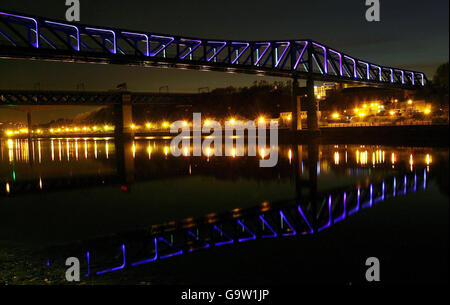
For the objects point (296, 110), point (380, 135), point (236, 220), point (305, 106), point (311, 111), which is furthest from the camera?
point (305, 106)

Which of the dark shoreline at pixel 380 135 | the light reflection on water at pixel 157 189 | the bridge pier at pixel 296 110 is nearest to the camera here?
the light reflection on water at pixel 157 189

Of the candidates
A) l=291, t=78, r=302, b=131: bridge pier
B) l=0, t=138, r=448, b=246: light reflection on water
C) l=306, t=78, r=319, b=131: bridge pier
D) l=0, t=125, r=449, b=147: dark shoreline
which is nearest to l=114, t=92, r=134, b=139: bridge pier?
l=0, t=125, r=449, b=147: dark shoreline

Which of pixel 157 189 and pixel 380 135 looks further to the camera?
pixel 380 135

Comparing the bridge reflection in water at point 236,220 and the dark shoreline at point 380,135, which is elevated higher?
the dark shoreline at point 380,135

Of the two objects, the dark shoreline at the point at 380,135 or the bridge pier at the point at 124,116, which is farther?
the bridge pier at the point at 124,116

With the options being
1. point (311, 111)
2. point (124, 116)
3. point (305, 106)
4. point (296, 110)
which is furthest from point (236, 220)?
point (124, 116)

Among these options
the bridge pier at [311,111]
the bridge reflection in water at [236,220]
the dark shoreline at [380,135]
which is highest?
the bridge pier at [311,111]

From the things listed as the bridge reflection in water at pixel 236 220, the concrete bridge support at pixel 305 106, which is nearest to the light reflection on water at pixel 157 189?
the bridge reflection in water at pixel 236 220

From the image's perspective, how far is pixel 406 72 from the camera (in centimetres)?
13625

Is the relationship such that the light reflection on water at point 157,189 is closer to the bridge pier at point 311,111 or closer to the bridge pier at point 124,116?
the bridge pier at point 311,111

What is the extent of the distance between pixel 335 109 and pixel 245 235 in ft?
397

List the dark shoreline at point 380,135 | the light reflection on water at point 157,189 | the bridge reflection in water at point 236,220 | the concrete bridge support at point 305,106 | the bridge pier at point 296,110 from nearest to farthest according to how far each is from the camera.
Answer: the bridge reflection in water at point 236,220
the light reflection on water at point 157,189
the dark shoreline at point 380,135
the concrete bridge support at point 305,106
the bridge pier at point 296,110

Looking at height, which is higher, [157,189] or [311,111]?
[311,111]

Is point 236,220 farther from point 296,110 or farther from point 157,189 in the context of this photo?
point 296,110
